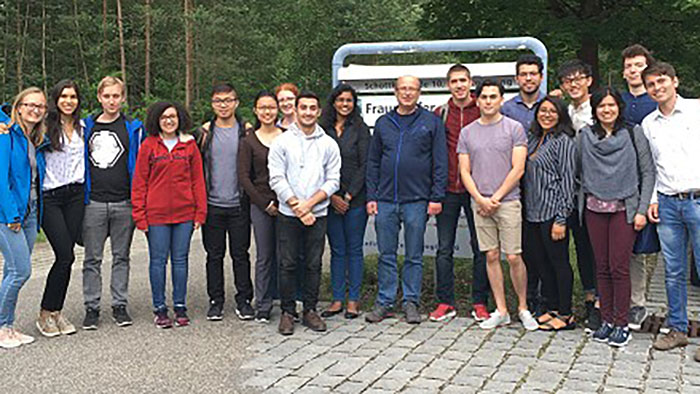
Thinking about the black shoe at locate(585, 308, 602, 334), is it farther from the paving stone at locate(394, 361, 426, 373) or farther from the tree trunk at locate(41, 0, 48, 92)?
the tree trunk at locate(41, 0, 48, 92)

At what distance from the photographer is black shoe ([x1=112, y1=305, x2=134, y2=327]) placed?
6582 millimetres

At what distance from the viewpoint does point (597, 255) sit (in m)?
5.96

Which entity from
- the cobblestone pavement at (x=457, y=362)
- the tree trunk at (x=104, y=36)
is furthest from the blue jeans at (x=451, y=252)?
the tree trunk at (x=104, y=36)

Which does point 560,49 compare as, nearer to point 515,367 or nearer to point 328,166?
point 328,166

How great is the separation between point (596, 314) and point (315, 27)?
113 ft

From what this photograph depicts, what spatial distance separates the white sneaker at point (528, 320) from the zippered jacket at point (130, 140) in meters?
3.59

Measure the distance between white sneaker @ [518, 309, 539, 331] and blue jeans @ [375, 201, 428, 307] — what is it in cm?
95

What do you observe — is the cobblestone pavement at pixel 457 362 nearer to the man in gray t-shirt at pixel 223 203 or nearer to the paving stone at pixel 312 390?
the paving stone at pixel 312 390

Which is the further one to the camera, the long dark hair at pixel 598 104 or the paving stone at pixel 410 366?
the long dark hair at pixel 598 104

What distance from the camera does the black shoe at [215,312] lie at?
6.77 metres

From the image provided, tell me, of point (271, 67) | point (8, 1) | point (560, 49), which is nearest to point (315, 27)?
point (271, 67)

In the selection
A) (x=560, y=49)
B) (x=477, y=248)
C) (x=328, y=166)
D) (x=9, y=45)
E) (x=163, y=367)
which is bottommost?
(x=163, y=367)

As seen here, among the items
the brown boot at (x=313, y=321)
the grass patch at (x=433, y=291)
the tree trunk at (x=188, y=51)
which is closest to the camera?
the brown boot at (x=313, y=321)

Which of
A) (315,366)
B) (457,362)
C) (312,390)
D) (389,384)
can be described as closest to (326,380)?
(312,390)
